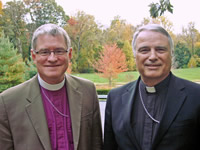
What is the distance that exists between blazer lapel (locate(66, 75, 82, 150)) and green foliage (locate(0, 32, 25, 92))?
44.3ft

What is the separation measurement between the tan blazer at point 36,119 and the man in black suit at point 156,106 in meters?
0.24

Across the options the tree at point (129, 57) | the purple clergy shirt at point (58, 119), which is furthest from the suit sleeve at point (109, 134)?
the tree at point (129, 57)

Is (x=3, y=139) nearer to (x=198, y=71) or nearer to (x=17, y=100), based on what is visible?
(x=17, y=100)

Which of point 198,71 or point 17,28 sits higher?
point 17,28

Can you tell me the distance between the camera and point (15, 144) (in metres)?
1.63

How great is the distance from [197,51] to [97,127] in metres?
8.39

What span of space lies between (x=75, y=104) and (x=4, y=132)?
Result: 0.59 metres

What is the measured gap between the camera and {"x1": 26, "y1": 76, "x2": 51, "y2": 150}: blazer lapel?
1.63 m

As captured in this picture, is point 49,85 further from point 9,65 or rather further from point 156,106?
point 9,65

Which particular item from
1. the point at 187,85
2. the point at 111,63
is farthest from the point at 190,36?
the point at 187,85

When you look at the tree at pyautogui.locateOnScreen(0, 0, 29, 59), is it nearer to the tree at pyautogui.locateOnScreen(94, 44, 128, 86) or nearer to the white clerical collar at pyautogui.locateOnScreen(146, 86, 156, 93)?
the tree at pyautogui.locateOnScreen(94, 44, 128, 86)

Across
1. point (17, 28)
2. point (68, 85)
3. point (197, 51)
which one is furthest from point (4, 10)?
point (68, 85)

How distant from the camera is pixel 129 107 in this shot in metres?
1.69

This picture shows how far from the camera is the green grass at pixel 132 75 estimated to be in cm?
995
